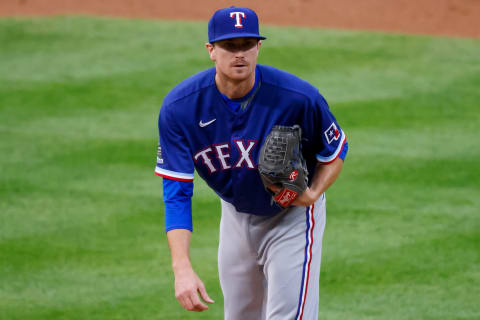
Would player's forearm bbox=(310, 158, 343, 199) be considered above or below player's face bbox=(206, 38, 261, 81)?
below

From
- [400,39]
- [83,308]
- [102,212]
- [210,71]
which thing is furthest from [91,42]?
[210,71]

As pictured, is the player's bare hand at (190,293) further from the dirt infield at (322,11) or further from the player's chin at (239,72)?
the dirt infield at (322,11)

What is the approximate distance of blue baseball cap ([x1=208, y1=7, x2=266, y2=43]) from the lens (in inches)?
156

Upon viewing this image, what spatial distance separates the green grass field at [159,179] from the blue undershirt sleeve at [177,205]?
1842 mm

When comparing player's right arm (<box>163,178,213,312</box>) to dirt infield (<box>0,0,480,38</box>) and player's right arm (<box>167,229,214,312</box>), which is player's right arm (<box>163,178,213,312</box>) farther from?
dirt infield (<box>0,0,480,38</box>)

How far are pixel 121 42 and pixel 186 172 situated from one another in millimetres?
8463

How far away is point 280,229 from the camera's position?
174 inches

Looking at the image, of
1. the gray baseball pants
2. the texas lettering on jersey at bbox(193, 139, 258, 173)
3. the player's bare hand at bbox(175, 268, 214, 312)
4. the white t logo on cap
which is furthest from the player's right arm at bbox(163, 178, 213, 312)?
the white t logo on cap

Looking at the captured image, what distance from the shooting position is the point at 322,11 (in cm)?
1352

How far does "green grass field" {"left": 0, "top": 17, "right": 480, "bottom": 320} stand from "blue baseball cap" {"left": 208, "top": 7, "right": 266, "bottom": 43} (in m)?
2.45

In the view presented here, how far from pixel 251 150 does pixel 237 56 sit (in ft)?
1.66

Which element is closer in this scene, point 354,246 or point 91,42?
point 354,246

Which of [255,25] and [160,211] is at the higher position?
[255,25]

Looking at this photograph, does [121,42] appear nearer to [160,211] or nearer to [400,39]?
[400,39]
